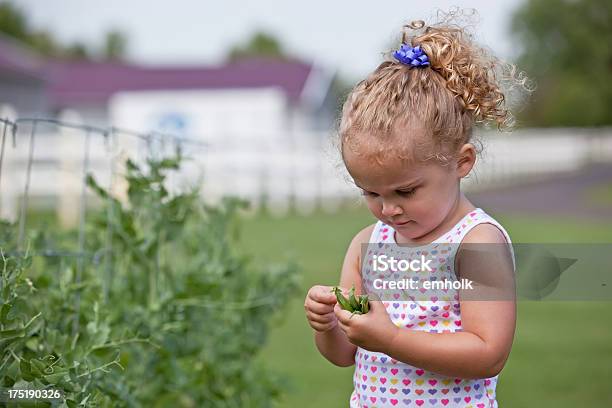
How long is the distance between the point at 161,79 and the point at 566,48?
36.2 m

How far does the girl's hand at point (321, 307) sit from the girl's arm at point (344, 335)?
76 millimetres

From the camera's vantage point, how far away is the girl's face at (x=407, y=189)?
6.32ft

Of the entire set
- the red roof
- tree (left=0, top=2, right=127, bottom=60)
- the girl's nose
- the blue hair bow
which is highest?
tree (left=0, top=2, right=127, bottom=60)

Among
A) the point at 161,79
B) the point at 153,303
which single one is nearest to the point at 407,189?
the point at 153,303

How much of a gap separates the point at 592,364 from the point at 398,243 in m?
3.42

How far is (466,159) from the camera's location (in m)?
2.03

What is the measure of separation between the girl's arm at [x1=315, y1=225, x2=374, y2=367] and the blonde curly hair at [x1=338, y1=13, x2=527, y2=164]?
0.93 feet

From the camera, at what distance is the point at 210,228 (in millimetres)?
3562

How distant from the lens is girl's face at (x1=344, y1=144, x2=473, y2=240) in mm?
1928

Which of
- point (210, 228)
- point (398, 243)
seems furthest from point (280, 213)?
point (398, 243)

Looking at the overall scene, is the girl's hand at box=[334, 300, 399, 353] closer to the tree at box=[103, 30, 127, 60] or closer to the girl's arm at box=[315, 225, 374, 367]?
the girl's arm at box=[315, 225, 374, 367]

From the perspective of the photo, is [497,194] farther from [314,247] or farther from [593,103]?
[593,103]

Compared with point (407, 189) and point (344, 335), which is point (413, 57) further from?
point (344, 335)

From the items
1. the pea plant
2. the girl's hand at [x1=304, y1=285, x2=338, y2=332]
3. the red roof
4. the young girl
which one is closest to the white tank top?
the young girl
